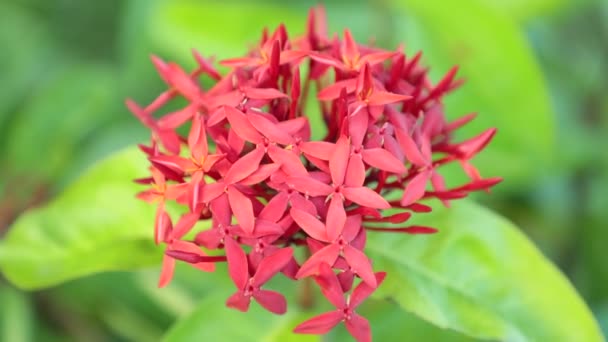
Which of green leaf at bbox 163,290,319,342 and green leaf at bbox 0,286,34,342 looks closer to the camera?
green leaf at bbox 163,290,319,342

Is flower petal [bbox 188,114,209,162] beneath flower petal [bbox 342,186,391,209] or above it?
above

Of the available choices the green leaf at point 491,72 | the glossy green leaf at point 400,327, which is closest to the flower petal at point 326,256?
the glossy green leaf at point 400,327

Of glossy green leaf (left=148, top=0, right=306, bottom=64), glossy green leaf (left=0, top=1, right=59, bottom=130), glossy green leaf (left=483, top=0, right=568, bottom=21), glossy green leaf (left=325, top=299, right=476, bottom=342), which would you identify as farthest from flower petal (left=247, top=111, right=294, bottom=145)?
glossy green leaf (left=0, top=1, right=59, bottom=130)

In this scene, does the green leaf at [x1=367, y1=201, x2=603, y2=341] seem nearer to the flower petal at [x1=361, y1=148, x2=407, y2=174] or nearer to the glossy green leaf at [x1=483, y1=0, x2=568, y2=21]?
the flower petal at [x1=361, y1=148, x2=407, y2=174]

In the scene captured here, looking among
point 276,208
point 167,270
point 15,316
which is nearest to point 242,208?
point 276,208

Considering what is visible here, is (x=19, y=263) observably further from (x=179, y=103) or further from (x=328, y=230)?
(x=179, y=103)

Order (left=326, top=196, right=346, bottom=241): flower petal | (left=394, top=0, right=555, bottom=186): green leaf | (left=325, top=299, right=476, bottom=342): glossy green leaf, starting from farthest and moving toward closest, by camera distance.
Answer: (left=394, top=0, right=555, bottom=186): green leaf < (left=325, top=299, right=476, bottom=342): glossy green leaf < (left=326, top=196, right=346, bottom=241): flower petal
